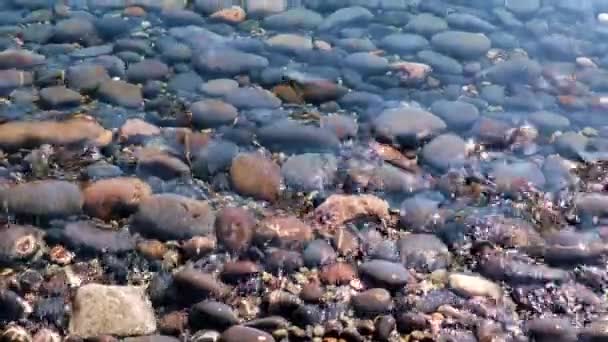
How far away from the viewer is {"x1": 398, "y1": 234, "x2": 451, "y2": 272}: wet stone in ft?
7.27

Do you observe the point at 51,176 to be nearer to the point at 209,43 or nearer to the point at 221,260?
the point at 221,260

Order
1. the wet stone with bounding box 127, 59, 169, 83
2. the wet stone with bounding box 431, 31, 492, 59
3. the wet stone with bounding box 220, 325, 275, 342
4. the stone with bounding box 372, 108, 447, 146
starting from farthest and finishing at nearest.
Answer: the wet stone with bounding box 431, 31, 492, 59 → the wet stone with bounding box 127, 59, 169, 83 → the stone with bounding box 372, 108, 447, 146 → the wet stone with bounding box 220, 325, 275, 342

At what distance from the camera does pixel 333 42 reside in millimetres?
3359

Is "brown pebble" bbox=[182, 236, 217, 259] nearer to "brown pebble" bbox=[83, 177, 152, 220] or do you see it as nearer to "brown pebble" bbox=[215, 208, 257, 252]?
"brown pebble" bbox=[215, 208, 257, 252]

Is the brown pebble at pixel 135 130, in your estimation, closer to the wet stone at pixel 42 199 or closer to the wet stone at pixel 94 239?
the wet stone at pixel 42 199

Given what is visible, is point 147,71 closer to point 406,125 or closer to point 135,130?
point 135,130

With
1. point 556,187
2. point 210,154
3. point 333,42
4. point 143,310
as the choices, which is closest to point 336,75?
point 333,42

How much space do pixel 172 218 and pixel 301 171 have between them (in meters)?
Result: 0.49

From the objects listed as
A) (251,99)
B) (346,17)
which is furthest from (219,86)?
(346,17)

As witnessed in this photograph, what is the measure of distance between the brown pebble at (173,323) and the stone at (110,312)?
0.02 metres

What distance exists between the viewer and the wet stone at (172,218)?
7.30ft

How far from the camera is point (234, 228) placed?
2260 millimetres

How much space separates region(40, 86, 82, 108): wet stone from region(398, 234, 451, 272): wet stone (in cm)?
135

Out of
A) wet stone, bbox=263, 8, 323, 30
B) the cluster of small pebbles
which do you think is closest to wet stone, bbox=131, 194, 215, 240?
the cluster of small pebbles
